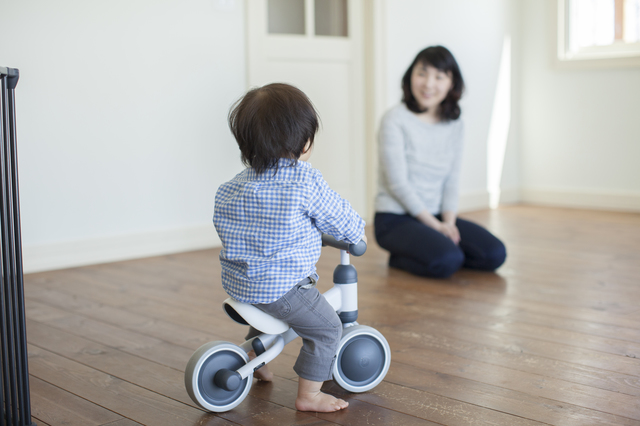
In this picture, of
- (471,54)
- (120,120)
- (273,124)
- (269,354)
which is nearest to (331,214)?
(273,124)

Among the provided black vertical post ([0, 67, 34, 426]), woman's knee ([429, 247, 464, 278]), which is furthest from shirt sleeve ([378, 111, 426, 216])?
black vertical post ([0, 67, 34, 426])

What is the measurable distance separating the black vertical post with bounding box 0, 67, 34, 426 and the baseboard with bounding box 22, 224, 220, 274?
5.59ft

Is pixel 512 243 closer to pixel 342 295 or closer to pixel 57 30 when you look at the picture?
pixel 342 295

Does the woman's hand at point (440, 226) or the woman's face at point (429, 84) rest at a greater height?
the woman's face at point (429, 84)

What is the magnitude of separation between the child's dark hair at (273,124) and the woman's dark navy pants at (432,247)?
1.29 m

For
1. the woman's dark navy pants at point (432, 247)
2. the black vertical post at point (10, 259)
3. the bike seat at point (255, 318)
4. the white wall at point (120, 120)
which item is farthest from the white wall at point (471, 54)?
the black vertical post at point (10, 259)

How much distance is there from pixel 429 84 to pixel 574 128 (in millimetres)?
2236

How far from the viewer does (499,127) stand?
14.8 ft

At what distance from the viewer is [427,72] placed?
2473 millimetres

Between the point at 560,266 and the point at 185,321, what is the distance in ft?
4.97

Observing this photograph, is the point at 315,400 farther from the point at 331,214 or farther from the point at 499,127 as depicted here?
the point at 499,127

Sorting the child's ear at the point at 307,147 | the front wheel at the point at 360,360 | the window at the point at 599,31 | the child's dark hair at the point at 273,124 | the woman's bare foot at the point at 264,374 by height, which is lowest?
the woman's bare foot at the point at 264,374

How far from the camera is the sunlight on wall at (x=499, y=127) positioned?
4457 mm

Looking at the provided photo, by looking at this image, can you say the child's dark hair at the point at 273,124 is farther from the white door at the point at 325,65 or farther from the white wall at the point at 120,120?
the white door at the point at 325,65
